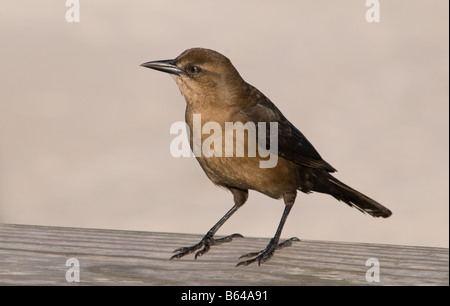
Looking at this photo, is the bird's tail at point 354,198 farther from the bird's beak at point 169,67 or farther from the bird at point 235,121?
the bird's beak at point 169,67

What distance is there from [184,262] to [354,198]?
159 centimetres

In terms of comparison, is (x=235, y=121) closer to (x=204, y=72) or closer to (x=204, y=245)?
(x=204, y=72)

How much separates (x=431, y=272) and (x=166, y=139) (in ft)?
16.6

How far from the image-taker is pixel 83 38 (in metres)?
9.11

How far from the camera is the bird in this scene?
160 inches

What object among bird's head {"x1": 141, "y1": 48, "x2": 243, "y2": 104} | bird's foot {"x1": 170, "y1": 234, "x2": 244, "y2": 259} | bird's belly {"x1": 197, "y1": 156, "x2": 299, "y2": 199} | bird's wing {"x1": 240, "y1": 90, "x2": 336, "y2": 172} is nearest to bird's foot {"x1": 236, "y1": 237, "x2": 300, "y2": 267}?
bird's foot {"x1": 170, "y1": 234, "x2": 244, "y2": 259}

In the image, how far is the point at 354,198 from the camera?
15.2 ft

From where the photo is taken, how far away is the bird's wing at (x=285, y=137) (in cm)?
426

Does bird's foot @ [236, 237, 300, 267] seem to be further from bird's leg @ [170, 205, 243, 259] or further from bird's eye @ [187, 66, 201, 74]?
bird's eye @ [187, 66, 201, 74]

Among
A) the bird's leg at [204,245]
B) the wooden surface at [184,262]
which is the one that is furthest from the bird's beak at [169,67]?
the wooden surface at [184,262]

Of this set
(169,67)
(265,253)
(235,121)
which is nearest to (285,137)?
(235,121)

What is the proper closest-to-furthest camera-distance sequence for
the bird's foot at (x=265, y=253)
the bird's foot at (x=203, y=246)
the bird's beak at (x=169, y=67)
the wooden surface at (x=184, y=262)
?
the wooden surface at (x=184, y=262) < the bird's foot at (x=265, y=253) < the bird's foot at (x=203, y=246) < the bird's beak at (x=169, y=67)

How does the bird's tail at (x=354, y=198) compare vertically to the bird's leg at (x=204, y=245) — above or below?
above
